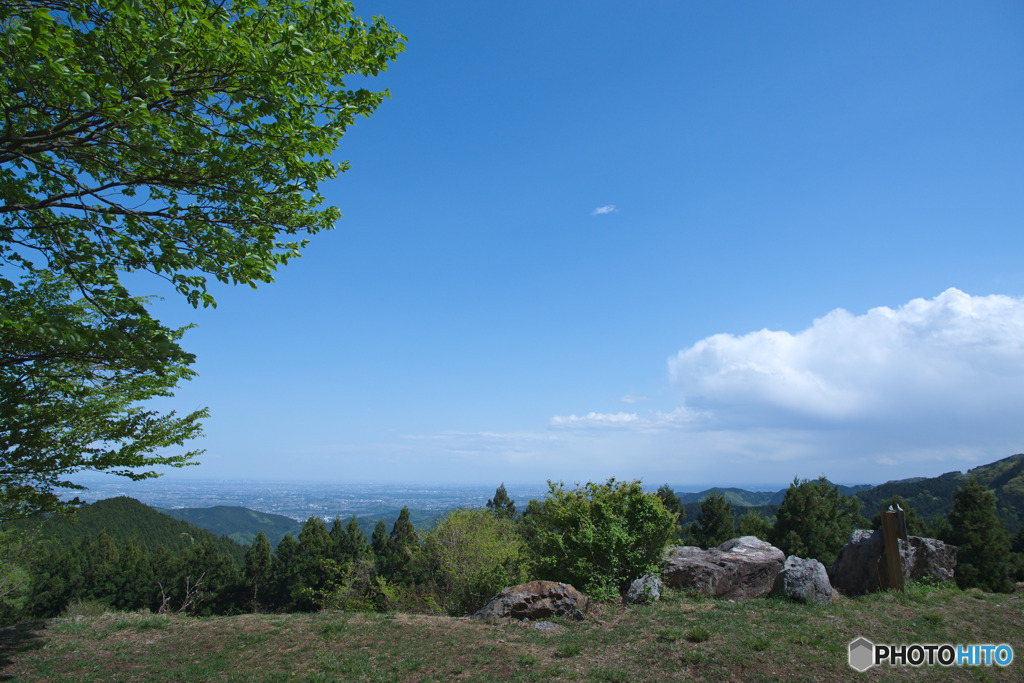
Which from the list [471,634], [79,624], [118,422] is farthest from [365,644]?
[79,624]

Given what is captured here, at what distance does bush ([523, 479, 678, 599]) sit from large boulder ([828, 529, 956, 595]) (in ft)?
17.1

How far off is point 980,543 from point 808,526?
35.5ft

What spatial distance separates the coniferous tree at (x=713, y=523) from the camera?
142ft

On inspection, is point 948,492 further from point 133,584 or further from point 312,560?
point 133,584

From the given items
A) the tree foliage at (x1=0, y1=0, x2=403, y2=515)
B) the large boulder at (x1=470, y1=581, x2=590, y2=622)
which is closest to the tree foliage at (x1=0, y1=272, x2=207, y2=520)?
the tree foliage at (x1=0, y1=0, x2=403, y2=515)

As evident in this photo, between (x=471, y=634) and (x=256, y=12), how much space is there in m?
11.6

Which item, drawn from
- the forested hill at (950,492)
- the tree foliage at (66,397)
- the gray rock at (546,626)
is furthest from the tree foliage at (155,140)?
the forested hill at (950,492)

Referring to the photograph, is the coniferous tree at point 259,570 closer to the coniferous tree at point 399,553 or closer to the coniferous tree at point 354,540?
the coniferous tree at point 354,540

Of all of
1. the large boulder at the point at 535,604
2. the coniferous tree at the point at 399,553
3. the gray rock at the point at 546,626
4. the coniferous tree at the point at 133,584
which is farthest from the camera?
the coniferous tree at the point at 133,584

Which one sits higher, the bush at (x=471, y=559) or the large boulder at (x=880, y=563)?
the large boulder at (x=880, y=563)

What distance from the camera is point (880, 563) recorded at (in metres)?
13.7

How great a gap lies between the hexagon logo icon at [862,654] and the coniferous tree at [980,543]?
30.6 metres

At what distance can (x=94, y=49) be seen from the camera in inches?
184

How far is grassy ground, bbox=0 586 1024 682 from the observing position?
7.95 m
